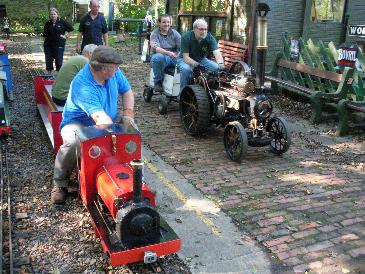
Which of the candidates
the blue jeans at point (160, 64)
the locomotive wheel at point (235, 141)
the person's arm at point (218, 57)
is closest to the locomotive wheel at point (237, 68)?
the person's arm at point (218, 57)

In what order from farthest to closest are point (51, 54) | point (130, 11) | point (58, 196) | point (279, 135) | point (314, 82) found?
point (130, 11), point (51, 54), point (314, 82), point (279, 135), point (58, 196)

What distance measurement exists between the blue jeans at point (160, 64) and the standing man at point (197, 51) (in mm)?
623

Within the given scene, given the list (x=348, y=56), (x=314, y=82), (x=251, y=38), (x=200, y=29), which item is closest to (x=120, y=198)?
(x=200, y=29)

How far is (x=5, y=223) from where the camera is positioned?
13.9 ft

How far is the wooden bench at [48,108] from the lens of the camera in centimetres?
551

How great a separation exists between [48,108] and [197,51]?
2650 millimetres

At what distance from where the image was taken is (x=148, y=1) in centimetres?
3070

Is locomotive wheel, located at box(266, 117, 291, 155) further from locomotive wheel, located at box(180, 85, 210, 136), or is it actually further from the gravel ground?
the gravel ground

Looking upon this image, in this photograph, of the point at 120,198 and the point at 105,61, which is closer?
the point at 120,198

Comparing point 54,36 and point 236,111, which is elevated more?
point 54,36

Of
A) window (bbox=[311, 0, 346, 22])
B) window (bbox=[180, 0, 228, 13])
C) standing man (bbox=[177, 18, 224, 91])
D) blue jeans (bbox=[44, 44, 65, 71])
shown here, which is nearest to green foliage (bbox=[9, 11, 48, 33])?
window (bbox=[180, 0, 228, 13])

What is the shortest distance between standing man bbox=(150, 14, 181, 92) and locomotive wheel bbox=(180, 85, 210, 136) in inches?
51.3

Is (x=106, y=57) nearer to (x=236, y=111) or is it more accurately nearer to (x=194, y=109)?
(x=236, y=111)

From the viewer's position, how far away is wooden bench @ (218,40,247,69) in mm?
10383
